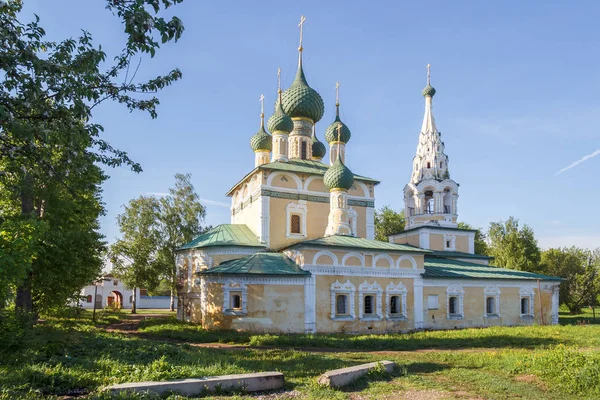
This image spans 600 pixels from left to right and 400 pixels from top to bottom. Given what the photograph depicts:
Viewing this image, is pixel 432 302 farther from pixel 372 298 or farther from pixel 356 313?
pixel 356 313

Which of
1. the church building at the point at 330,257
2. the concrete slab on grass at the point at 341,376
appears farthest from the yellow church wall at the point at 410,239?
the concrete slab on grass at the point at 341,376

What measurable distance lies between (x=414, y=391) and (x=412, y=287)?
12.6 meters

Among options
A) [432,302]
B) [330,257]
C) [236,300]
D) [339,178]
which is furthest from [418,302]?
[236,300]

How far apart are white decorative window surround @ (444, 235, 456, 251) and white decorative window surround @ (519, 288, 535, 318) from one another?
441 centimetres

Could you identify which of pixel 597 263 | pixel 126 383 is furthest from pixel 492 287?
pixel 597 263

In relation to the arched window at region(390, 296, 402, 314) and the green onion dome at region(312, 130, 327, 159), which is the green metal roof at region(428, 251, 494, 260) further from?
the green onion dome at region(312, 130, 327, 159)

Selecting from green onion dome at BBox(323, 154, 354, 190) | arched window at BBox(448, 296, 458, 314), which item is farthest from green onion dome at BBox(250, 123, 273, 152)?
arched window at BBox(448, 296, 458, 314)

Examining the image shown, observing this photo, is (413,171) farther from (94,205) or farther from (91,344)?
(91,344)

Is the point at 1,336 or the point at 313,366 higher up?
Result: the point at 1,336

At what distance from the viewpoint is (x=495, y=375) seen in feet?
31.2

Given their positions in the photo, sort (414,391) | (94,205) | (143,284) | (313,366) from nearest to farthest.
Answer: (414,391)
(313,366)
(94,205)
(143,284)

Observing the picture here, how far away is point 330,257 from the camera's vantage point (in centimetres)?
1861

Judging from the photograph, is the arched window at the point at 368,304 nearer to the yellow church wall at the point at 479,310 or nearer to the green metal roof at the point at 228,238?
the yellow church wall at the point at 479,310

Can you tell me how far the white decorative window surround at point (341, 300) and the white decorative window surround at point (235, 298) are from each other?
11.2ft
